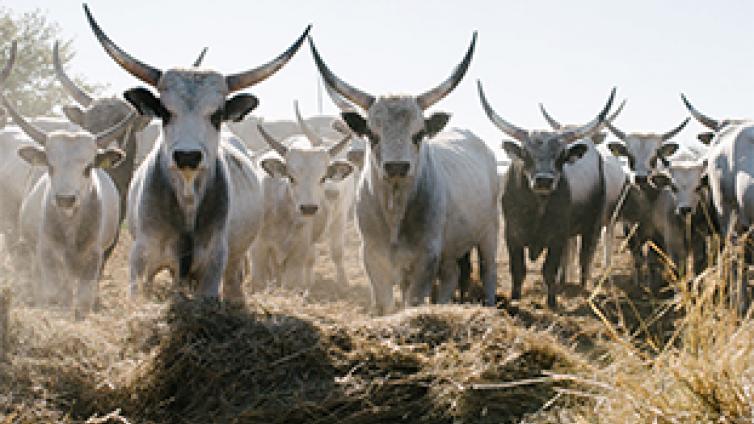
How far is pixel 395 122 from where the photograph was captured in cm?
746

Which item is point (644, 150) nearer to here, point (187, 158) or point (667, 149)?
point (667, 149)

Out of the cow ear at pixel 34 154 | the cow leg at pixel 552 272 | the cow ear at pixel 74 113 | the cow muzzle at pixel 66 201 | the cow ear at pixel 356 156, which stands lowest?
the cow leg at pixel 552 272

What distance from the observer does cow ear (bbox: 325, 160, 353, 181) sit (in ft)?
34.7

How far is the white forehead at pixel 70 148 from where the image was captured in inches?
321

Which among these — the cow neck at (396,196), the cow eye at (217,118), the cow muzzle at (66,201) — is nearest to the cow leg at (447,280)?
the cow neck at (396,196)

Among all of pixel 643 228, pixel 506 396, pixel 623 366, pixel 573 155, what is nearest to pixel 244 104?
pixel 506 396

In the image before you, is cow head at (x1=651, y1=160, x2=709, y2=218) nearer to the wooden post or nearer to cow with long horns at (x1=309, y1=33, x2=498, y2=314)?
cow with long horns at (x1=309, y1=33, x2=498, y2=314)

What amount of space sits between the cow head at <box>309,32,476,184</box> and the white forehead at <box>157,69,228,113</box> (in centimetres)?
126

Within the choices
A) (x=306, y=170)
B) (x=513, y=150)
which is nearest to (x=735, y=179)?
(x=513, y=150)

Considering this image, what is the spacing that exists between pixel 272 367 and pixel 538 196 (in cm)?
609

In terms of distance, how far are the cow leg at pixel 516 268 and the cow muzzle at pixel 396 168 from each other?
357 centimetres

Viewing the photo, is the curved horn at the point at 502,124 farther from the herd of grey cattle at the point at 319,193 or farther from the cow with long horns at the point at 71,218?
the cow with long horns at the point at 71,218

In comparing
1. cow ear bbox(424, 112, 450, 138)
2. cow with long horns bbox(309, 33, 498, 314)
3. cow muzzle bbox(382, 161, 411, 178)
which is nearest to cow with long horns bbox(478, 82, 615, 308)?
cow with long horns bbox(309, 33, 498, 314)

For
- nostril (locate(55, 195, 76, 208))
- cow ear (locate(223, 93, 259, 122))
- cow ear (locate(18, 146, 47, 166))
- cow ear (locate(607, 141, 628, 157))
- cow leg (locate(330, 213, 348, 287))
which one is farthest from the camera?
cow ear (locate(607, 141, 628, 157))
